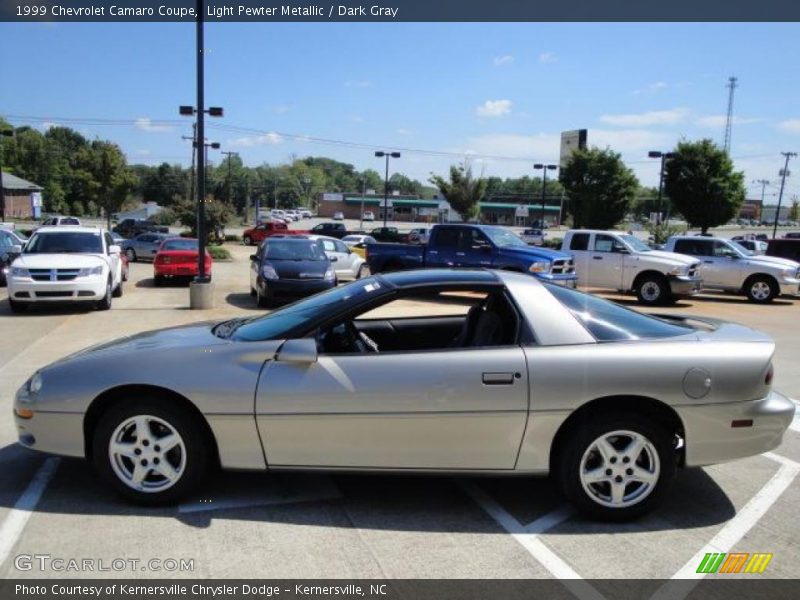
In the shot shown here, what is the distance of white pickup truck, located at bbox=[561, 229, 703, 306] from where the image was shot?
16.3m

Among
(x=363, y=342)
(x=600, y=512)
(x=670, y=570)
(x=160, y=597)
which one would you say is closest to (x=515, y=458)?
(x=600, y=512)

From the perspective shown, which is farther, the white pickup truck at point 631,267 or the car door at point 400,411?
the white pickup truck at point 631,267

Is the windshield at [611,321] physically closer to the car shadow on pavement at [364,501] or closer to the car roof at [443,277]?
the car roof at [443,277]

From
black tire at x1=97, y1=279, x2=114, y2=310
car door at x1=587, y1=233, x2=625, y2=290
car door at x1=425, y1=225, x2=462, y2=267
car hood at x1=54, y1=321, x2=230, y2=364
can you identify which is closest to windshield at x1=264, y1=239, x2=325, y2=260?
car door at x1=425, y1=225, x2=462, y2=267

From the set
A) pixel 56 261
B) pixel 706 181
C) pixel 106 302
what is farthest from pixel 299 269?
pixel 706 181

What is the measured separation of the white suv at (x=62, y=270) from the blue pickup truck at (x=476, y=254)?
6.35 m

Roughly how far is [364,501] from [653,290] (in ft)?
46.2

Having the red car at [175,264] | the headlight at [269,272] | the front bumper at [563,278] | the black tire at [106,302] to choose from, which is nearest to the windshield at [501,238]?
the front bumper at [563,278]

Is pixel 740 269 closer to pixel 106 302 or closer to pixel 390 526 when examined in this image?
pixel 106 302

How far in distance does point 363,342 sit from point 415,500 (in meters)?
1.07

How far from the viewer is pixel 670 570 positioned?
3410 millimetres

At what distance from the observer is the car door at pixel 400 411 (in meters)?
3.79
